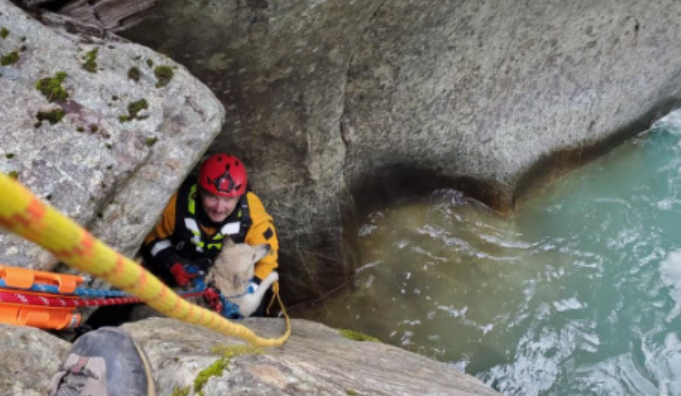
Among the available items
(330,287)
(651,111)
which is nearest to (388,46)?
(330,287)

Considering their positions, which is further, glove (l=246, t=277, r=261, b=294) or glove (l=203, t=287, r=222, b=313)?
glove (l=246, t=277, r=261, b=294)

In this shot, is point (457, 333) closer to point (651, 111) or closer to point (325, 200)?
point (325, 200)

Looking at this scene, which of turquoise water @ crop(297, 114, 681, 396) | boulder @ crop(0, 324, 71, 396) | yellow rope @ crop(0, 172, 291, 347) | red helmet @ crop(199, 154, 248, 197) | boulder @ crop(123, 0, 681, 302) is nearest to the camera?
yellow rope @ crop(0, 172, 291, 347)

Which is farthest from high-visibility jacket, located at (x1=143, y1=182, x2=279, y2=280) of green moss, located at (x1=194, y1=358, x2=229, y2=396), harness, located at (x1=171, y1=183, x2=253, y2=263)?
green moss, located at (x1=194, y1=358, x2=229, y2=396)

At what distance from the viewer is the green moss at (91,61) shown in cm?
452

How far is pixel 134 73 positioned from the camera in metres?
4.71

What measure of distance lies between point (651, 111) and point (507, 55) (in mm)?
4788

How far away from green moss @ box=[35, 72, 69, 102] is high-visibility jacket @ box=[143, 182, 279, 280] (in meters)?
1.89

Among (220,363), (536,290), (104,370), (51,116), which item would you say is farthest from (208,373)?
(536,290)

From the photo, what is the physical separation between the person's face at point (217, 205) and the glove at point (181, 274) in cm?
66

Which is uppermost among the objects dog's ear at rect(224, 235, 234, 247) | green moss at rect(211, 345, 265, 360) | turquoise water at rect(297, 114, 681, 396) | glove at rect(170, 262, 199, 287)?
green moss at rect(211, 345, 265, 360)

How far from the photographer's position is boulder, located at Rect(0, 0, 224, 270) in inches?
164

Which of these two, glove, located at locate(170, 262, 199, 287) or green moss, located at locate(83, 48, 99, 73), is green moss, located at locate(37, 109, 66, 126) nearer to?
green moss, located at locate(83, 48, 99, 73)

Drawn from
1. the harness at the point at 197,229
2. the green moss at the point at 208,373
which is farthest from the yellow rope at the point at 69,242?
the harness at the point at 197,229
